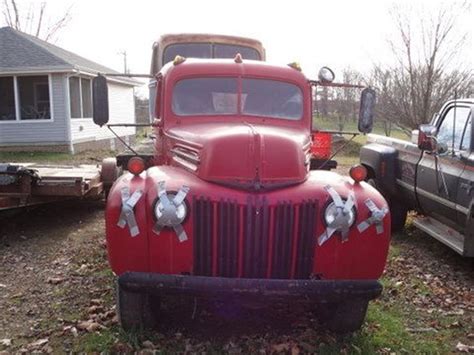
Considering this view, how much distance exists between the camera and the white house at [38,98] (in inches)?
697

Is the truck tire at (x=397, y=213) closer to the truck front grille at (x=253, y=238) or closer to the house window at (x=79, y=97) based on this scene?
the truck front grille at (x=253, y=238)

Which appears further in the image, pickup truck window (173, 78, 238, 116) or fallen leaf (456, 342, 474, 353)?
pickup truck window (173, 78, 238, 116)

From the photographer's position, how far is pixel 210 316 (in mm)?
4609

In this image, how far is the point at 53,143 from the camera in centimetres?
1783

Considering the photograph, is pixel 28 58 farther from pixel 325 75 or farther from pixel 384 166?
pixel 325 75

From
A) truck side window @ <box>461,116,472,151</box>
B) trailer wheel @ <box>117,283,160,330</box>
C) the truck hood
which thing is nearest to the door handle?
truck side window @ <box>461,116,472,151</box>

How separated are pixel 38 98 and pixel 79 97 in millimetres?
1460

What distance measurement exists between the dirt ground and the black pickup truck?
1.70 feet

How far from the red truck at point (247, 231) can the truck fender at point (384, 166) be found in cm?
355

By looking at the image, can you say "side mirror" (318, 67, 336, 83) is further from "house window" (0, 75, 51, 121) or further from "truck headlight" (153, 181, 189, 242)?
"house window" (0, 75, 51, 121)

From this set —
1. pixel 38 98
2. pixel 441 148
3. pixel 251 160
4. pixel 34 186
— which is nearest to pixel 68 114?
pixel 38 98

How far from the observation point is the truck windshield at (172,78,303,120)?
5.15 m

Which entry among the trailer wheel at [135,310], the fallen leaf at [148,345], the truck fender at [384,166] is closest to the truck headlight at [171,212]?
the trailer wheel at [135,310]

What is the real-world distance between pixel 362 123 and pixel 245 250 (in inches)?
91.1
